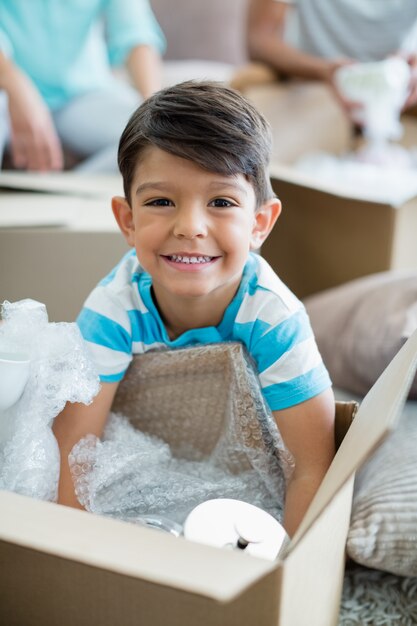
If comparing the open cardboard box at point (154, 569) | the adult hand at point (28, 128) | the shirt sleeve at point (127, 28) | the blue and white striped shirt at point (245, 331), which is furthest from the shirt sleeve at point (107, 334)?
the shirt sleeve at point (127, 28)

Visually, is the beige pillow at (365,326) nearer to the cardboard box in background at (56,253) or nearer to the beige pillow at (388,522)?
the beige pillow at (388,522)

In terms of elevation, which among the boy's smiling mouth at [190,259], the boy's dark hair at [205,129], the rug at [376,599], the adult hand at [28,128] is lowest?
the rug at [376,599]

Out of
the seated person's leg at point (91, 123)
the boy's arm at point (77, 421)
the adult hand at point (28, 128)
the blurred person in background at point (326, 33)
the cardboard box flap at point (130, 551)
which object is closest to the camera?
the cardboard box flap at point (130, 551)

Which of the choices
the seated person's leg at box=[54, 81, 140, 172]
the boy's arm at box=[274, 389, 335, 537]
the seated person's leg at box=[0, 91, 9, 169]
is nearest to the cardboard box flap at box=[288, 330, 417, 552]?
the boy's arm at box=[274, 389, 335, 537]

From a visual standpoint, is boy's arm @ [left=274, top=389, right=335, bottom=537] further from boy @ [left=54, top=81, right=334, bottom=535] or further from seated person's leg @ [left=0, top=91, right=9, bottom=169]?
seated person's leg @ [left=0, top=91, right=9, bottom=169]

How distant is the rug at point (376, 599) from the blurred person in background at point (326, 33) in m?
1.19

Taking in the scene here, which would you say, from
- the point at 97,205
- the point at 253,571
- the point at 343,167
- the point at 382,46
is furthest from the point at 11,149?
the point at 253,571

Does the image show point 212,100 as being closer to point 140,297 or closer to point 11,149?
point 140,297

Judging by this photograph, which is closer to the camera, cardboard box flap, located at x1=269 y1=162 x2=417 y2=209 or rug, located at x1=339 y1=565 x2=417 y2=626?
rug, located at x1=339 y1=565 x2=417 y2=626

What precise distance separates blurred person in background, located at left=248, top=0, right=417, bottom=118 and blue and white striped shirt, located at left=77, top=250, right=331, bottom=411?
1058mm

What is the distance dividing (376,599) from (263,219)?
0.43m

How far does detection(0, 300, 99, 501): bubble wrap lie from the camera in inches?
27.8

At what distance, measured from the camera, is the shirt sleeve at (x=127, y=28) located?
5.41ft

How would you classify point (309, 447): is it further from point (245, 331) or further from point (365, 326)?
point (365, 326)
